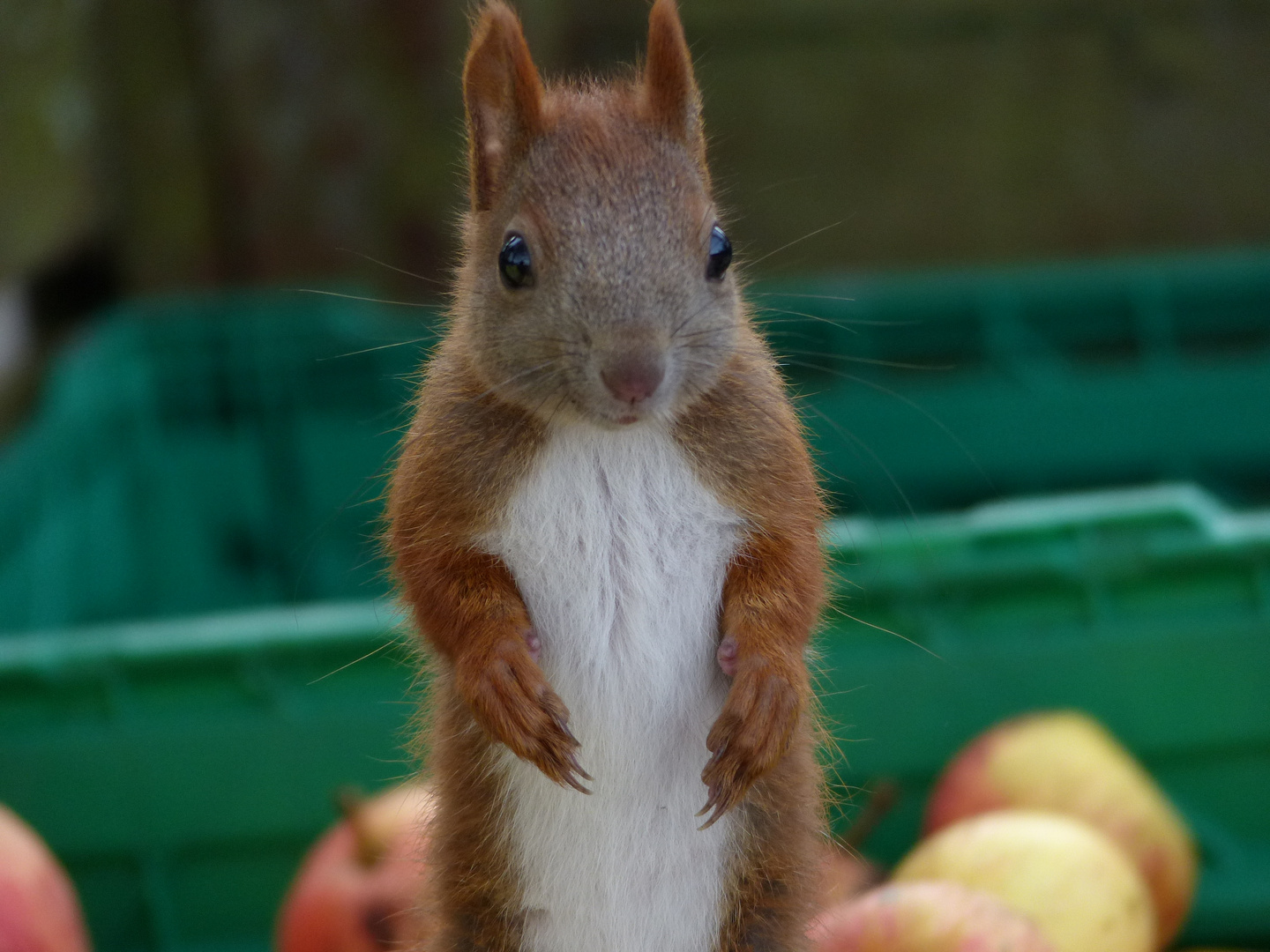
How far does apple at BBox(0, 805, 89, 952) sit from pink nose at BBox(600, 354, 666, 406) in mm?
805

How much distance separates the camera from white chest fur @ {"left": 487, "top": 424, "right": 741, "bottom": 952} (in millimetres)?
830

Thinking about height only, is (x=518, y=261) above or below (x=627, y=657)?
above

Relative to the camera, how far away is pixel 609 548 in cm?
84

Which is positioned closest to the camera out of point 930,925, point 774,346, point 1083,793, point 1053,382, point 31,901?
point 930,925

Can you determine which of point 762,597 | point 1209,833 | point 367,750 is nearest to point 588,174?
point 762,597

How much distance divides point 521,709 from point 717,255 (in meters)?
0.29

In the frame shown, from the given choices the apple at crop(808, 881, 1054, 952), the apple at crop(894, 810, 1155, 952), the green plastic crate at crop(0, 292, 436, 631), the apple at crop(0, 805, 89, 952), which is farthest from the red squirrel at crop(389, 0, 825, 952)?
the green plastic crate at crop(0, 292, 436, 631)

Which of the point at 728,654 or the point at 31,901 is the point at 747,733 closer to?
the point at 728,654

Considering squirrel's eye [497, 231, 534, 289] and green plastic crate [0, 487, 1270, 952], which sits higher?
squirrel's eye [497, 231, 534, 289]

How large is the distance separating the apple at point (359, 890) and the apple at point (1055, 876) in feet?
1.52

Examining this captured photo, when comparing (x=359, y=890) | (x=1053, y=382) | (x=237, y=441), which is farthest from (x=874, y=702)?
(x=237, y=441)

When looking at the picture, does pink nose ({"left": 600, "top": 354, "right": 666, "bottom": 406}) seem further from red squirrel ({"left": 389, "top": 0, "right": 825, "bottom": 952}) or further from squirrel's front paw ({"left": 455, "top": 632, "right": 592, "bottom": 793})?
squirrel's front paw ({"left": 455, "top": 632, "right": 592, "bottom": 793})

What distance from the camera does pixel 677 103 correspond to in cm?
83

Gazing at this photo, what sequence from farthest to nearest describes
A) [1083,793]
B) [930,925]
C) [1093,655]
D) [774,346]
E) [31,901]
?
[774,346]
[1093,655]
[1083,793]
[31,901]
[930,925]
